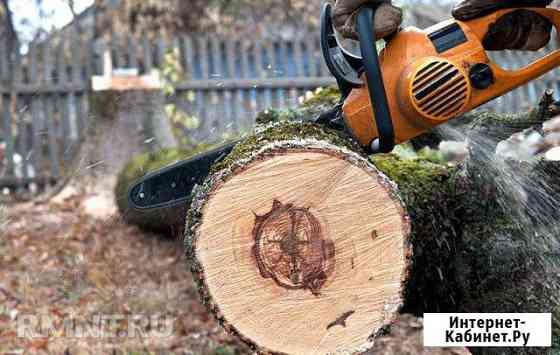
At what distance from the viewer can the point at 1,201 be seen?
21.0 feet

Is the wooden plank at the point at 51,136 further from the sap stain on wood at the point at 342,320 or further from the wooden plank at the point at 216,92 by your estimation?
the sap stain on wood at the point at 342,320

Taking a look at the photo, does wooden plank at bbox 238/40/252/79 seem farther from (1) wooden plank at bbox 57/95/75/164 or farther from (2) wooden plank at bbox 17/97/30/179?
(2) wooden plank at bbox 17/97/30/179

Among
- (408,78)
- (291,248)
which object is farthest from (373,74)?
(291,248)

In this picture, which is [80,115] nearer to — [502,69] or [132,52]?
[132,52]

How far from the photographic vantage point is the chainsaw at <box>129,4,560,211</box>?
213 cm

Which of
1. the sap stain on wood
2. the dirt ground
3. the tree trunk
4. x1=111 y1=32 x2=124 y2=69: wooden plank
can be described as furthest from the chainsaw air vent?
x1=111 y1=32 x2=124 y2=69: wooden plank

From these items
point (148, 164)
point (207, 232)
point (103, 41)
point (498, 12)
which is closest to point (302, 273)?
point (207, 232)

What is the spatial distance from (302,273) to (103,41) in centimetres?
591

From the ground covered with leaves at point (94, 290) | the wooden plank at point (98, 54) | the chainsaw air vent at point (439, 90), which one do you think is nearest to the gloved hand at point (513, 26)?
the chainsaw air vent at point (439, 90)

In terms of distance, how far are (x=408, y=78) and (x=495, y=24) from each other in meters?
0.46

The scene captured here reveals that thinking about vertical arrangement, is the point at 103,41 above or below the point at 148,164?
above

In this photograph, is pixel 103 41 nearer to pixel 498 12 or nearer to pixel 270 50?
pixel 270 50

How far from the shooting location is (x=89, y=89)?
270 inches

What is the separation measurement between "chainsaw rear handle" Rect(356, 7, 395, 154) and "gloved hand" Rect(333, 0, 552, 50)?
0.05 metres
